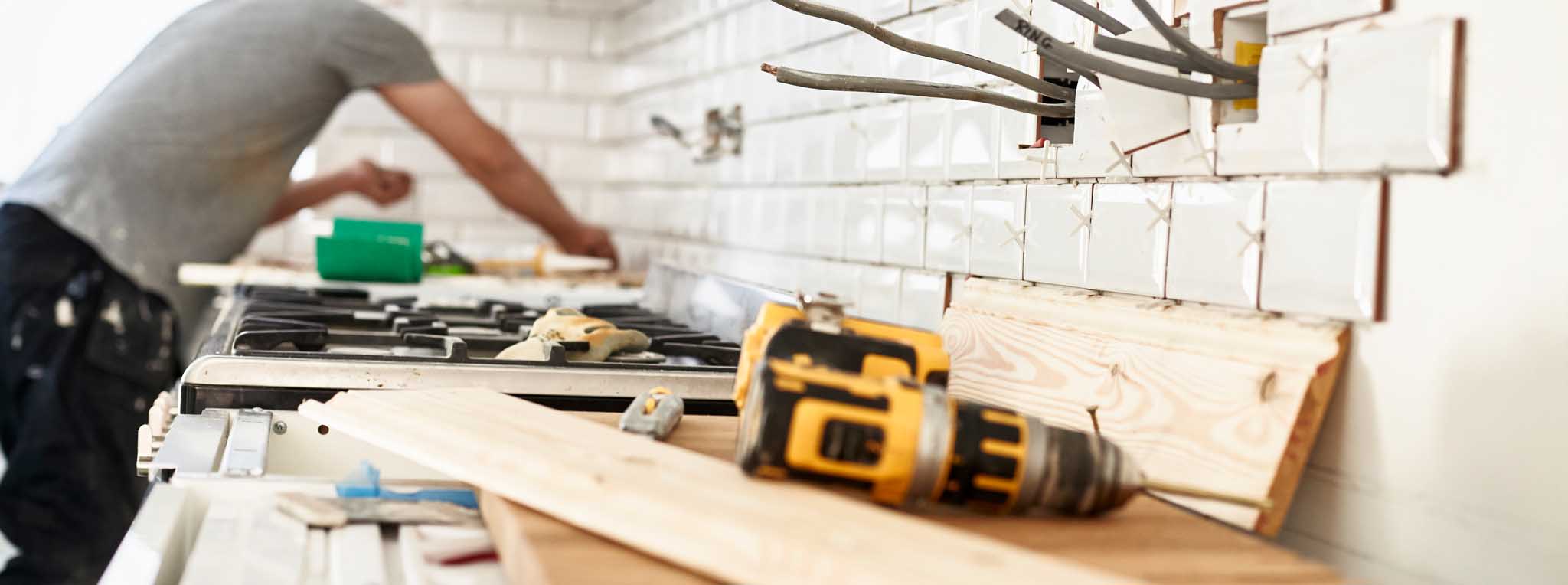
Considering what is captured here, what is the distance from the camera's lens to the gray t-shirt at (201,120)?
2.51 meters

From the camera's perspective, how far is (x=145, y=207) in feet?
8.36

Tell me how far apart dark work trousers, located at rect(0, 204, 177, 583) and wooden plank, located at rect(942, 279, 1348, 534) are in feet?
6.17

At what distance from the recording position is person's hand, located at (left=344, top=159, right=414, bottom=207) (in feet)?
11.0

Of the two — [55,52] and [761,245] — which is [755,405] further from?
[55,52]

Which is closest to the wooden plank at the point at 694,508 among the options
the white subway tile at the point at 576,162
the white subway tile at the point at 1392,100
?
the white subway tile at the point at 1392,100

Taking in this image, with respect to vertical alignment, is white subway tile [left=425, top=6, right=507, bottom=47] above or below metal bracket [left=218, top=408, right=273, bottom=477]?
above

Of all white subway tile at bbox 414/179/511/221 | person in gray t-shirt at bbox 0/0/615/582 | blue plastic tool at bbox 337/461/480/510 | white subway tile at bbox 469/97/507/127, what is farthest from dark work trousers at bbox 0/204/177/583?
blue plastic tool at bbox 337/461/480/510

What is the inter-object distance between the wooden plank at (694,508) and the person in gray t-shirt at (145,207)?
171cm

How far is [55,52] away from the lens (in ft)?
11.3

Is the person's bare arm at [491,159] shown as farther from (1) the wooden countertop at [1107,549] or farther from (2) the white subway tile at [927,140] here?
(1) the wooden countertop at [1107,549]

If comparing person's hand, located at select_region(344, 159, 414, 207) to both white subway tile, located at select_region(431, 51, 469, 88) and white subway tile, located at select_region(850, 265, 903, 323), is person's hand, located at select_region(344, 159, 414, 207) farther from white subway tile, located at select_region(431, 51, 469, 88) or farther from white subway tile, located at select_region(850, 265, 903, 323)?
white subway tile, located at select_region(850, 265, 903, 323)

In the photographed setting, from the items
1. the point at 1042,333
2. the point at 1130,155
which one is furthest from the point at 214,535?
the point at 1130,155

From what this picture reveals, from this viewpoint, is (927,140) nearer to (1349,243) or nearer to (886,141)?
(886,141)

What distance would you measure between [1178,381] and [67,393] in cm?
217
